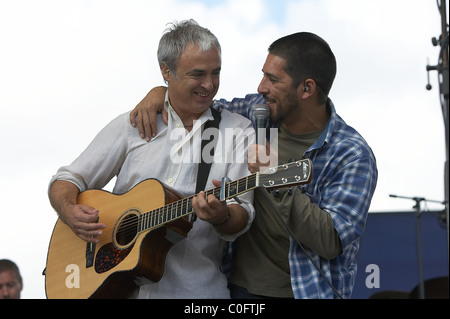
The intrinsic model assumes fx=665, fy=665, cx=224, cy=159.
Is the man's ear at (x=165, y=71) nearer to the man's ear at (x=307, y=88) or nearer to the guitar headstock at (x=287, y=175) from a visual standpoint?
the man's ear at (x=307, y=88)

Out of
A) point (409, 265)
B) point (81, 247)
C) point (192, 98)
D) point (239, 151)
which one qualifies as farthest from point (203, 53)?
point (409, 265)

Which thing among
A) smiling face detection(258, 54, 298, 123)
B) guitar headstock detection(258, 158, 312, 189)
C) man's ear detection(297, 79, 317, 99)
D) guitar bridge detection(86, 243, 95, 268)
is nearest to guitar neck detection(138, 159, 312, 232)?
guitar headstock detection(258, 158, 312, 189)

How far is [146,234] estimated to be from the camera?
2.85 meters

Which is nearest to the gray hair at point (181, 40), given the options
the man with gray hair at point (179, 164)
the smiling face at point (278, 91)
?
the man with gray hair at point (179, 164)

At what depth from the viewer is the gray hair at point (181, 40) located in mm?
3021

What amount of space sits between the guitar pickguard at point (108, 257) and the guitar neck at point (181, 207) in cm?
14

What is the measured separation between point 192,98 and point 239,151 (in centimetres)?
34

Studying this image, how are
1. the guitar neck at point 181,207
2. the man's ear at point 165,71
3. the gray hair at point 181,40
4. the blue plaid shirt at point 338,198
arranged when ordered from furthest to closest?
the man's ear at point 165,71
the gray hair at point 181,40
the blue plaid shirt at point 338,198
the guitar neck at point 181,207

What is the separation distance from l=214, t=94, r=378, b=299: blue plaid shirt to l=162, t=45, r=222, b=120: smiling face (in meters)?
0.53

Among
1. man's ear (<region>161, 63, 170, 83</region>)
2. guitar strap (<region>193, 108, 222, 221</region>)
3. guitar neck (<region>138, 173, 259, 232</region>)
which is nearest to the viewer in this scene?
guitar neck (<region>138, 173, 259, 232</region>)

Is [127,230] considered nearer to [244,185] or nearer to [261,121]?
[244,185]

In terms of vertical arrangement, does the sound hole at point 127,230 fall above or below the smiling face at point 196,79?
below

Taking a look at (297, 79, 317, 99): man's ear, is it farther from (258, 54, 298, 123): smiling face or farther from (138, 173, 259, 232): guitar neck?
(138, 173, 259, 232): guitar neck

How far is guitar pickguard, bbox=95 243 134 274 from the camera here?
2.92 metres
